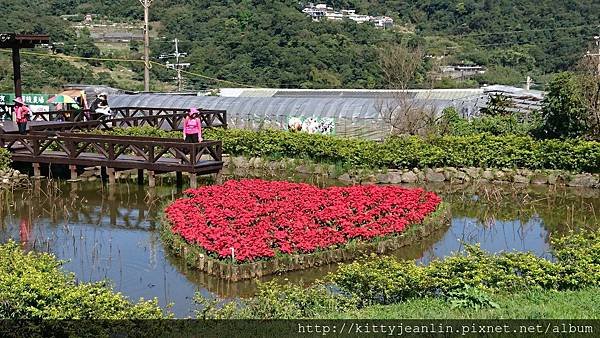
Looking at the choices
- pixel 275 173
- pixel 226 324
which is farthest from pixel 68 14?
pixel 226 324

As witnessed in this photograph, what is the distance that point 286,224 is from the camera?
14070 mm

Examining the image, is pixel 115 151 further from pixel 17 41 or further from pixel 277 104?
pixel 277 104

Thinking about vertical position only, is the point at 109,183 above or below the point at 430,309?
below

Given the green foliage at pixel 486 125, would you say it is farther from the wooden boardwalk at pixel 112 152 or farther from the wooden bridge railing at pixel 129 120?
the wooden boardwalk at pixel 112 152

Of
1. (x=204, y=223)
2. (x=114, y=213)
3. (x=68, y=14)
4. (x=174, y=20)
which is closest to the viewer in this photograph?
(x=204, y=223)

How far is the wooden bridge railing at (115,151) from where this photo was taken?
776 inches

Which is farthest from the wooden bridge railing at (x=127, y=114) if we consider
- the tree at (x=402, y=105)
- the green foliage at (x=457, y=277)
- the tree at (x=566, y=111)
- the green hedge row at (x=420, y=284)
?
the green foliage at (x=457, y=277)

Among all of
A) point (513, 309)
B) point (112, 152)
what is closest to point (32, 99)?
point (112, 152)

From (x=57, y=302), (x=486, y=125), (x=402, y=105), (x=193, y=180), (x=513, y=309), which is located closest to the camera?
(x=57, y=302)

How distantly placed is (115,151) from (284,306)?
45.6 feet

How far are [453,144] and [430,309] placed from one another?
46.9 feet

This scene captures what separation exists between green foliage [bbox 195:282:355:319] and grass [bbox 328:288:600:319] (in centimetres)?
34

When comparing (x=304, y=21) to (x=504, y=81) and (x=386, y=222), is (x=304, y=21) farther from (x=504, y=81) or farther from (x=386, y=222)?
(x=386, y=222)

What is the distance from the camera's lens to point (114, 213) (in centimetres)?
1795
